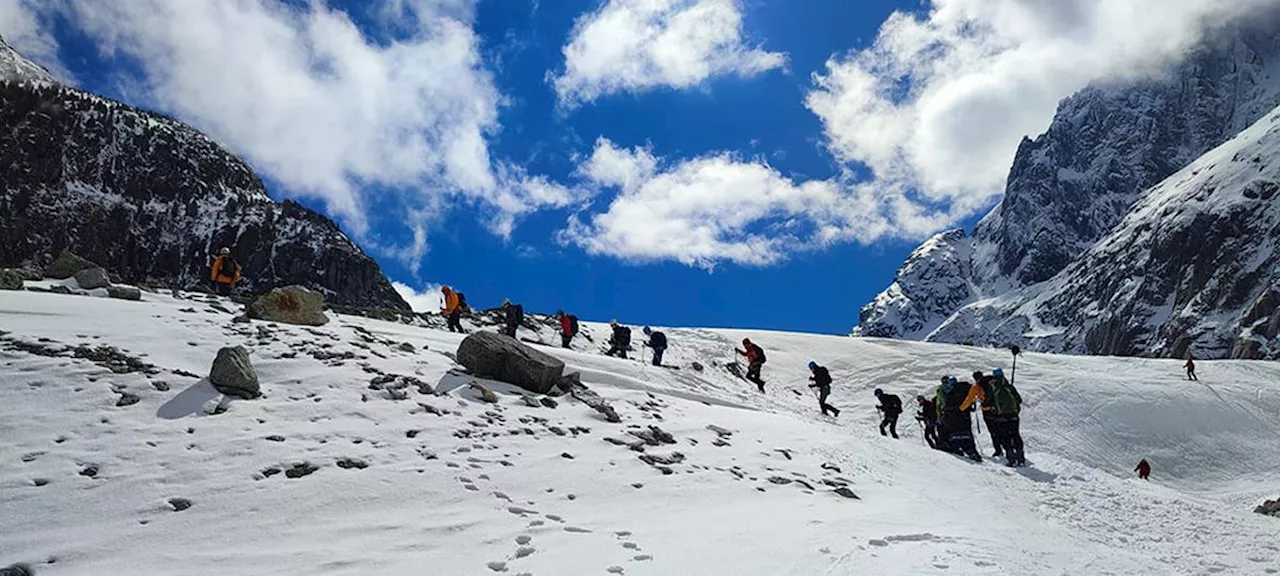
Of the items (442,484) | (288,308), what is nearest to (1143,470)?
(442,484)

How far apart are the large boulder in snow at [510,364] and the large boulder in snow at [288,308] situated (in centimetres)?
504

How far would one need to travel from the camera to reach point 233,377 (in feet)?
41.2

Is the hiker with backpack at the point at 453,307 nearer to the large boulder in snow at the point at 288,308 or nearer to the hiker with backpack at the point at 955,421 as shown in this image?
the large boulder in snow at the point at 288,308

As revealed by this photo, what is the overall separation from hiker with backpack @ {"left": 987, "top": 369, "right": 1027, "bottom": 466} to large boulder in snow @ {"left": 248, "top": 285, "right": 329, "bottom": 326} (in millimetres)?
17797

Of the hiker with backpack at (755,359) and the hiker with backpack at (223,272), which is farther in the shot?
the hiker with backpack at (755,359)

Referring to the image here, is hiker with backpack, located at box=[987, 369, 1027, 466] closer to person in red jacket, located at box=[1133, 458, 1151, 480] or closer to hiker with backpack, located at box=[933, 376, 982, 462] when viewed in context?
hiker with backpack, located at box=[933, 376, 982, 462]

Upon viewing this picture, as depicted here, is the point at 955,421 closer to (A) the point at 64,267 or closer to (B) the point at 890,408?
(B) the point at 890,408

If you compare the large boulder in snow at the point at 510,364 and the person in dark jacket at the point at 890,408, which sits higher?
the person in dark jacket at the point at 890,408

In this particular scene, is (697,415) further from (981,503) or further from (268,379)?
(268,379)

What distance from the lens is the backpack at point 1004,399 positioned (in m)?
19.5

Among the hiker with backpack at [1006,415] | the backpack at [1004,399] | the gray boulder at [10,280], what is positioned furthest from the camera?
the backpack at [1004,399]

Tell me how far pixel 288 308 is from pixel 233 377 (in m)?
7.65

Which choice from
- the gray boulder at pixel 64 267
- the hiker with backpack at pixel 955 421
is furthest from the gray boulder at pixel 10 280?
the hiker with backpack at pixel 955 421

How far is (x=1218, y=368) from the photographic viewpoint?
45.2m
